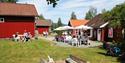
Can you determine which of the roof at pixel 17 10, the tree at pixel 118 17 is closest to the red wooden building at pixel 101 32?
the roof at pixel 17 10

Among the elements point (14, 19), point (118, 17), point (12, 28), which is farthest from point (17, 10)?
point (118, 17)

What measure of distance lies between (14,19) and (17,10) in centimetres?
142

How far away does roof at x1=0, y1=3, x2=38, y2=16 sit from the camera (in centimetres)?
4140

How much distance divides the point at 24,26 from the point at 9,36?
245 centimetres

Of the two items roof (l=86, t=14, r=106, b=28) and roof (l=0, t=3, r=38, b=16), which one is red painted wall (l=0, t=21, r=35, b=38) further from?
roof (l=86, t=14, r=106, b=28)

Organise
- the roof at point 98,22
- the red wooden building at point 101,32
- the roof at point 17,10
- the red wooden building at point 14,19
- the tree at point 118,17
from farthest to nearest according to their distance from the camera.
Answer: the roof at point 98,22 < the red wooden building at point 101,32 < the roof at point 17,10 < the red wooden building at point 14,19 < the tree at point 118,17

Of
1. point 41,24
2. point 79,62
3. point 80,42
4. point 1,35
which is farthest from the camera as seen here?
point 41,24

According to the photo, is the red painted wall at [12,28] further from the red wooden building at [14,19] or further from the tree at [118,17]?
the tree at [118,17]

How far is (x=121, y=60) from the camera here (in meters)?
20.7

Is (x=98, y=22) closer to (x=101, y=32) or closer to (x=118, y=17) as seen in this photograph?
(x=101, y=32)

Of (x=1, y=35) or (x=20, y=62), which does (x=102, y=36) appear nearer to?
(x=1, y=35)

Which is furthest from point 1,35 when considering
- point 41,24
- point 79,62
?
point 41,24

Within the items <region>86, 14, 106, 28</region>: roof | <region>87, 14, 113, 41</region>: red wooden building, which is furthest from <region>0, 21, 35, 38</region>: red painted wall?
<region>86, 14, 106, 28</region>: roof

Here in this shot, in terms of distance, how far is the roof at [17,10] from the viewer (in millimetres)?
41400
